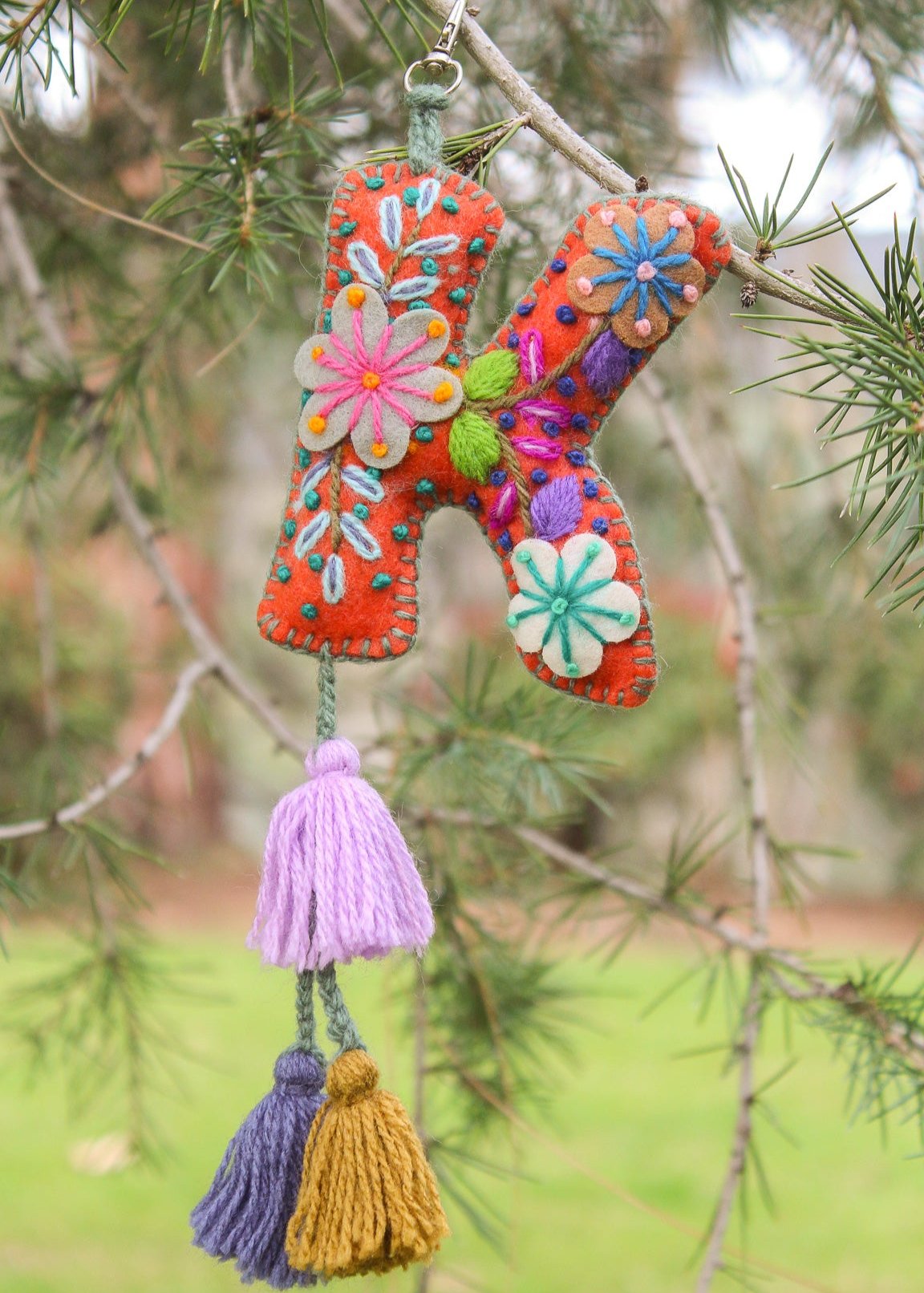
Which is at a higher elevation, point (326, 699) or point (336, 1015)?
point (326, 699)

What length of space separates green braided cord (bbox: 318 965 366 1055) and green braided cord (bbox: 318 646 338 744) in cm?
10

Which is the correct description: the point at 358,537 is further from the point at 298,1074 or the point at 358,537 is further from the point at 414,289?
the point at 298,1074

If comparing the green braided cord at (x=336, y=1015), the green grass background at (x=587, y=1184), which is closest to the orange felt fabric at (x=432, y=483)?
the green braided cord at (x=336, y=1015)

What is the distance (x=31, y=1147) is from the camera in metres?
1.67

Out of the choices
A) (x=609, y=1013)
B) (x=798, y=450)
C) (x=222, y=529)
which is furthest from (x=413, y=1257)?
(x=222, y=529)

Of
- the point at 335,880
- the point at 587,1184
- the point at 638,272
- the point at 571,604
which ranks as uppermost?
the point at 638,272

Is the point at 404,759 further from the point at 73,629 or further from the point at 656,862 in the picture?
the point at 73,629

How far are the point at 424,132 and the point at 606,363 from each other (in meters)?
0.12

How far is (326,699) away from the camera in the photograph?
50 centimetres

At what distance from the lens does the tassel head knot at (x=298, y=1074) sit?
1.56 ft

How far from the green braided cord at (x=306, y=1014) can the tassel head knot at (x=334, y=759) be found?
0.27ft

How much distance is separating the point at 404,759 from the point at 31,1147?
1.28 m

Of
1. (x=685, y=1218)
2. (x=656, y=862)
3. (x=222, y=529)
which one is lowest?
(x=685, y=1218)

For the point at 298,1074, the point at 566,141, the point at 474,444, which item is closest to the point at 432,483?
the point at 474,444
